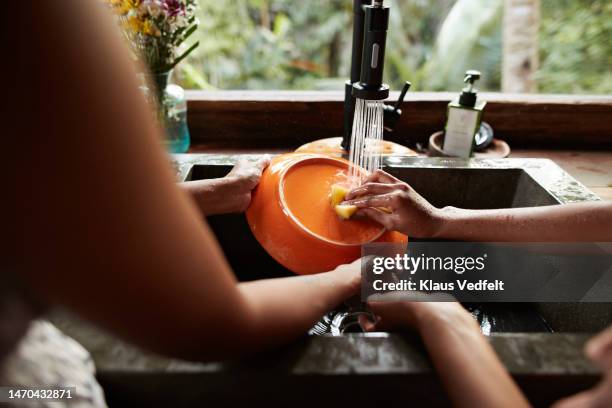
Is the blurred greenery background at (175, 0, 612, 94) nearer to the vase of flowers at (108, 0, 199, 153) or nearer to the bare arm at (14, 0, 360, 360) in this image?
the vase of flowers at (108, 0, 199, 153)

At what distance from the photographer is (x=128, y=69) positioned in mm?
380

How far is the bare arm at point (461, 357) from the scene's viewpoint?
1.68 feet

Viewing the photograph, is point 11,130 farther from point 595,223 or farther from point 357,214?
point 595,223

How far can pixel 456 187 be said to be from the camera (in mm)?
1106

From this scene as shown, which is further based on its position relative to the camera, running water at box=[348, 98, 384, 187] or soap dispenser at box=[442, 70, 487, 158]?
soap dispenser at box=[442, 70, 487, 158]

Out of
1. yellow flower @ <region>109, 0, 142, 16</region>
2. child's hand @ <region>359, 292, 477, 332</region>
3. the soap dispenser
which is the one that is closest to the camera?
child's hand @ <region>359, 292, 477, 332</region>

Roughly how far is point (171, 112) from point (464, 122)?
0.82m

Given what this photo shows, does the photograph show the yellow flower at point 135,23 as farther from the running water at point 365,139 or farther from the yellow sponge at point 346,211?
the yellow sponge at point 346,211

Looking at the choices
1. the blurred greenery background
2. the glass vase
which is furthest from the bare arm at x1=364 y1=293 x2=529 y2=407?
the blurred greenery background

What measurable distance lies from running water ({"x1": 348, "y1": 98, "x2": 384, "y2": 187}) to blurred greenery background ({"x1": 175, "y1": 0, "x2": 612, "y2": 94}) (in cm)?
462

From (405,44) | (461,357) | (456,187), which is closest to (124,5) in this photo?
(456,187)

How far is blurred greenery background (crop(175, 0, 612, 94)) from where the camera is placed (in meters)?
5.45

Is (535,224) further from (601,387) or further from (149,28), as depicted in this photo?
(149,28)

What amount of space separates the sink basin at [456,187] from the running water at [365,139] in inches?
1.8
